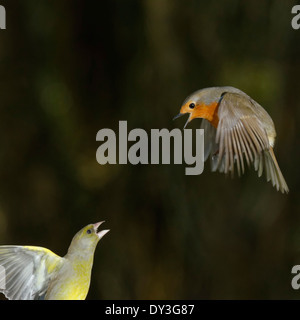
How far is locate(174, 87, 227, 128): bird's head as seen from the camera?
51 cm

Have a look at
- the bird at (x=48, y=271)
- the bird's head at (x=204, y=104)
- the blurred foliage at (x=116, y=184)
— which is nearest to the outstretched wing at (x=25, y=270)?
the bird at (x=48, y=271)

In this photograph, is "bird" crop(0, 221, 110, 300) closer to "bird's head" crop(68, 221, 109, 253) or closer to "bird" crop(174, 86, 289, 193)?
"bird's head" crop(68, 221, 109, 253)

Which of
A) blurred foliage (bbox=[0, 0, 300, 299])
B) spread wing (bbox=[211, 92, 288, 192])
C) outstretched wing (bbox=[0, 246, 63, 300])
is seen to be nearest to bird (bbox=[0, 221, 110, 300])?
outstretched wing (bbox=[0, 246, 63, 300])

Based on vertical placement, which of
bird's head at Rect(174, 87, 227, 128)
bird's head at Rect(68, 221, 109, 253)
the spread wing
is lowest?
bird's head at Rect(68, 221, 109, 253)

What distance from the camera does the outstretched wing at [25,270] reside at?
45 cm

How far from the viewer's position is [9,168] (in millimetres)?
2287

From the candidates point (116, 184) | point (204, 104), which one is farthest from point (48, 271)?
point (116, 184)

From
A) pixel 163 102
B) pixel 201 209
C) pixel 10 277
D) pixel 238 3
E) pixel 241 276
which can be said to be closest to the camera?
pixel 10 277

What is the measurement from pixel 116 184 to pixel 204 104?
5.81 feet

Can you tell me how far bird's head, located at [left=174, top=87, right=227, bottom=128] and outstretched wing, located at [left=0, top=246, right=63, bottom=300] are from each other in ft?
0.57

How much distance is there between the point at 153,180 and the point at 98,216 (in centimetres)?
25

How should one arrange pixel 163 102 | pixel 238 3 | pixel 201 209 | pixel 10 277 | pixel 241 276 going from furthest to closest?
pixel 241 276 → pixel 201 209 → pixel 163 102 → pixel 238 3 → pixel 10 277

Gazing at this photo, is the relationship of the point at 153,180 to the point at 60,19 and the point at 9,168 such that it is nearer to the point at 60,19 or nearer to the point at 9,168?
the point at 9,168
